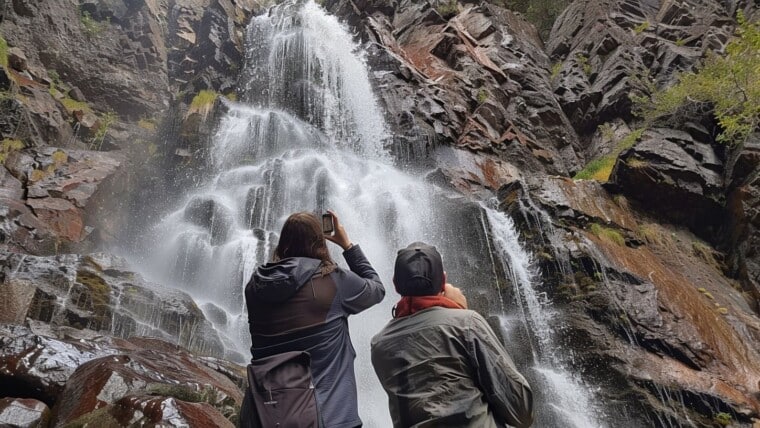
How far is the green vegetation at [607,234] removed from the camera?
11.6 meters

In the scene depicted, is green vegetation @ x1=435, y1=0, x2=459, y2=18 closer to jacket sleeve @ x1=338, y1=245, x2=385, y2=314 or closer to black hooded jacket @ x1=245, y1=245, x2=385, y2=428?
jacket sleeve @ x1=338, y1=245, x2=385, y2=314

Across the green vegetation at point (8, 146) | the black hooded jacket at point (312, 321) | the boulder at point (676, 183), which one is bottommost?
the black hooded jacket at point (312, 321)

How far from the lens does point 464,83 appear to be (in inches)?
811

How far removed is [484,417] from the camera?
88.6 inches

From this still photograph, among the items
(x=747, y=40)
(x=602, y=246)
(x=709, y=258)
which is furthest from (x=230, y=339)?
(x=747, y=40)

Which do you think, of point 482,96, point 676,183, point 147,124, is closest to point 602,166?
point 676,183

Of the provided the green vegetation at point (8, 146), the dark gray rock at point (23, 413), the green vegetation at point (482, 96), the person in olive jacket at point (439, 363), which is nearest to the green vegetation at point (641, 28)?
the green vegetation at point (482, 96)

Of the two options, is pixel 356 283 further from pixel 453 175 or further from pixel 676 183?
pixel 676 183

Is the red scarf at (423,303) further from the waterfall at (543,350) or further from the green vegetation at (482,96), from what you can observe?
the green vegetation at (482,96)

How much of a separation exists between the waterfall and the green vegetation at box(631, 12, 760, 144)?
7478 mm

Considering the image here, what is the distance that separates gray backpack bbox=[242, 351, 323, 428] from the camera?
2297 millimetres

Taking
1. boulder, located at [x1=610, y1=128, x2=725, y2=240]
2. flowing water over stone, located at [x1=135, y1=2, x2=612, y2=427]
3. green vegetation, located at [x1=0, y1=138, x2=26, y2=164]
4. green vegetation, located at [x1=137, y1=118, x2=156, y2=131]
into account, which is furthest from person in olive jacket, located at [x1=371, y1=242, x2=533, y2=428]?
green vegetation, located at [x1=137, y1=118, x2=156, y2=131]

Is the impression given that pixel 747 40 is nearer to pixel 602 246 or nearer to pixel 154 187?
pixel 602 246

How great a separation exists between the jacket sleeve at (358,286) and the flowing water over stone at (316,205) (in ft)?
18.7
